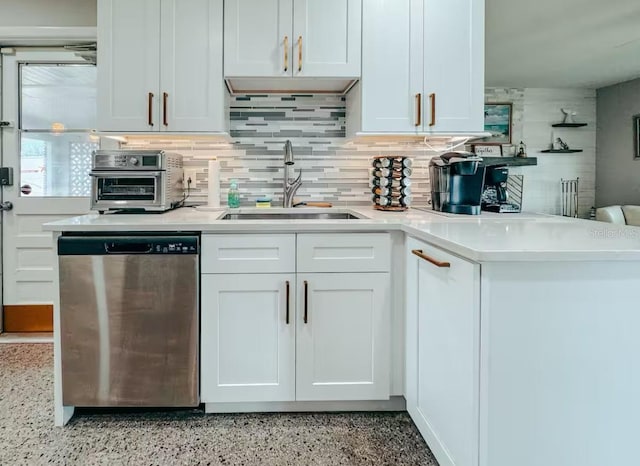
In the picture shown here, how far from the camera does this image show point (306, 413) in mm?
1989

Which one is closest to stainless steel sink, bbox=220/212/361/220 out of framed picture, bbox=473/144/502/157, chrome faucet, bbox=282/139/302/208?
chrome faucet, bbox=282/139/302/208

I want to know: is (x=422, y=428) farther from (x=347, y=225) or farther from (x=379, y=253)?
(x=347, y=225)

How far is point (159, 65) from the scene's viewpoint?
2275 mm

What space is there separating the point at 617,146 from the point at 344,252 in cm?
622

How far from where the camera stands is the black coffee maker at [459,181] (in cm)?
218

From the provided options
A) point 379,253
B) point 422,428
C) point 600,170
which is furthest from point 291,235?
point 600,170

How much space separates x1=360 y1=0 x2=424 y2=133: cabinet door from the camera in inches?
90.4

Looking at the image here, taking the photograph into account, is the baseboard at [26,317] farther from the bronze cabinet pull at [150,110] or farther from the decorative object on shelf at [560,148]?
the decorative object on shelf at [560,148]

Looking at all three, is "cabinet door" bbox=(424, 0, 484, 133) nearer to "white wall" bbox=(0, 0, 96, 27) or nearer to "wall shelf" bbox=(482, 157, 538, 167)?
"white wall" bbox=(0, 0, 96, 27)

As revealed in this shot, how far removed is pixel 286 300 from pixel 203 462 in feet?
2.25

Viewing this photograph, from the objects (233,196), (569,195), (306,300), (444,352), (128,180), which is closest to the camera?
(444,352)

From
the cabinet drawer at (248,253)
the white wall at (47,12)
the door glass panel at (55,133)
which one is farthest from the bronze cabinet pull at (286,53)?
the door glass panel at (55,133)

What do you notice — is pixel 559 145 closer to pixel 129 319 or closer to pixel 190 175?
pixel 190 175

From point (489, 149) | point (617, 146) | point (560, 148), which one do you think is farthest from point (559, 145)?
point (489, 149)
